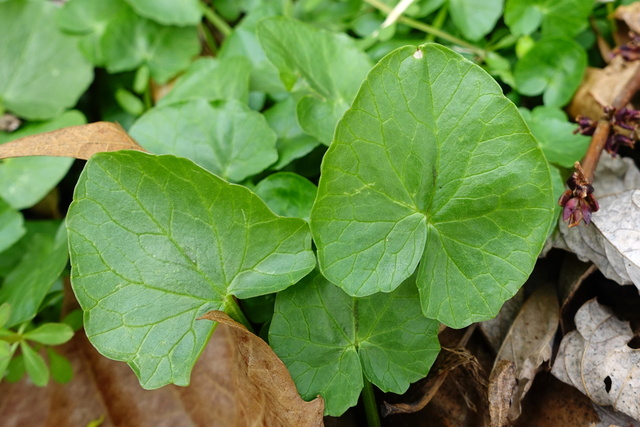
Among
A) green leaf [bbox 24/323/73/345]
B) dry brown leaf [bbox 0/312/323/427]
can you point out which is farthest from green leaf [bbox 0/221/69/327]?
dry brown leaf [bbox 0/312/323/427]

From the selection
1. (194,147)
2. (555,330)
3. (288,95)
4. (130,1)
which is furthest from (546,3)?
(130,1)

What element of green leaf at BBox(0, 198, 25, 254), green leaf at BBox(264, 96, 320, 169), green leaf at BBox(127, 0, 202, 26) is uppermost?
green leaf at BBox(127, 0, 202, 26)

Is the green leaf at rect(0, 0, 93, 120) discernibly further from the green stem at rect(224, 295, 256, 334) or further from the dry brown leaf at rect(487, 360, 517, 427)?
the dry brown leaf at rect(487, 360, 517, 427)

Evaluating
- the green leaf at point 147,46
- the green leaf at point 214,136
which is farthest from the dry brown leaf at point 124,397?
the green leaf at point 147,46

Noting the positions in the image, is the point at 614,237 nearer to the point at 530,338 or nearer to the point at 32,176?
the point at 530,338

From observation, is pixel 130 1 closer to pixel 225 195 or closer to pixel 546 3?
pixel 225 195

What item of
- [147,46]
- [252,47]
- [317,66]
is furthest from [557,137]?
[147,46]
